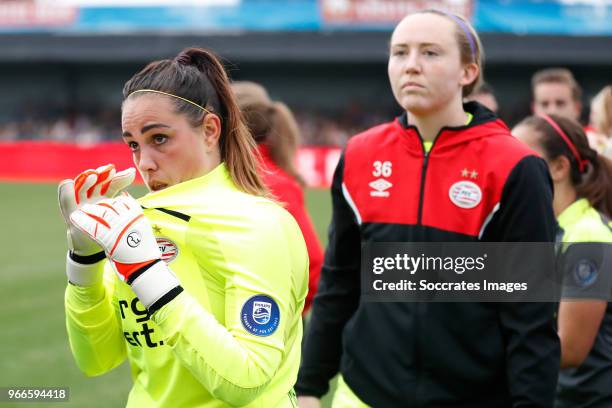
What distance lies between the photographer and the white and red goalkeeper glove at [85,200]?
2.35 meters

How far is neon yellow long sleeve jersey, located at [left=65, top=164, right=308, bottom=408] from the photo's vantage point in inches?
83.7

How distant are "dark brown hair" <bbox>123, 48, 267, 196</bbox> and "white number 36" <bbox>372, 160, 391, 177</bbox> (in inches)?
24.8

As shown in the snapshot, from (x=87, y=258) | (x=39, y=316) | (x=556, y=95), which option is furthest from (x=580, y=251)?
(x=39, y=316)

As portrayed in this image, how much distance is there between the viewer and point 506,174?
2879 millimetres

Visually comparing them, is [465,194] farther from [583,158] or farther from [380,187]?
[583,158]

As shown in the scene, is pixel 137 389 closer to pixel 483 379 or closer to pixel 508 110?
pixel 483 379

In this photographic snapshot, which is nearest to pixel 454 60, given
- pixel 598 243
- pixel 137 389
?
pixel 598 243

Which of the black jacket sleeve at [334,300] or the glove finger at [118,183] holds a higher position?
the glove finger at [118,183]

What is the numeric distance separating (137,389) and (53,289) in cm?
815

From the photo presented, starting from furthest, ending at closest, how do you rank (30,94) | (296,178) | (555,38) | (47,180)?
1. (30,94)
2. (555,38)
3. (47,180)
4. (296,178)

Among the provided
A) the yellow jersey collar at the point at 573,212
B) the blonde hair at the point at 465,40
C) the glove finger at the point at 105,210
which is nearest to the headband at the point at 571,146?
the yellow jersey collar at the point at 573,212

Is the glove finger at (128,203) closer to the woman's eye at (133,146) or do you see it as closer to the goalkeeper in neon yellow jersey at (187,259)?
the goalkeeper in neon yellow jersey at (187,259)

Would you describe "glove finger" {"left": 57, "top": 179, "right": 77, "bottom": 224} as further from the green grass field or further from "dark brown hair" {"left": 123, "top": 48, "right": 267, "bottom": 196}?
the green grass field

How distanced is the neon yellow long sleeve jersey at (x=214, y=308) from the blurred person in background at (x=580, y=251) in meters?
1.38
